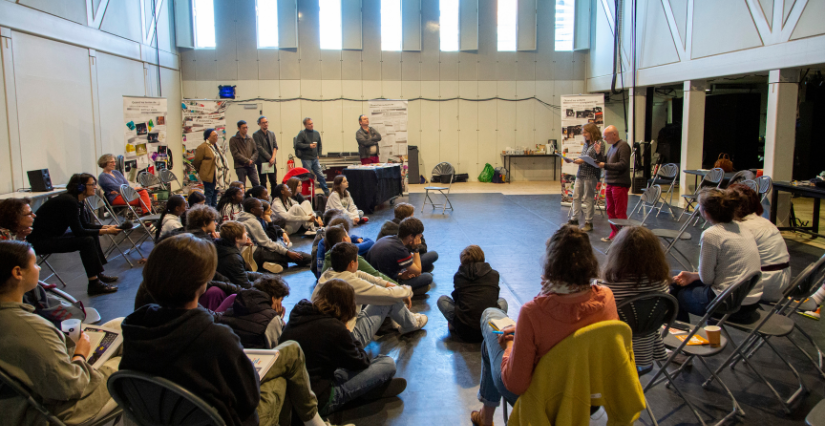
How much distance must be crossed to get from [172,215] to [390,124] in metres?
7.07

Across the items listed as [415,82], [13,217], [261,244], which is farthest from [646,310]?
[415,82]

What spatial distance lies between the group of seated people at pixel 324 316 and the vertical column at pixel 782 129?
5248 mm

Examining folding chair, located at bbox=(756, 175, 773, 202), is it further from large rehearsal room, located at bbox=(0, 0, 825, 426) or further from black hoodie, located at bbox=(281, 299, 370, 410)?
black hoodie, located at bbox=(281, 299, 370, 410)

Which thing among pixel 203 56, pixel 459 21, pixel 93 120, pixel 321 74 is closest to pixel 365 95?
pixel 321 74

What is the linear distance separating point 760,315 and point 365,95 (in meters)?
11.8

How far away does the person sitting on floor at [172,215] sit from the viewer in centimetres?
515

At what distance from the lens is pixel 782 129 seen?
24.8 ft

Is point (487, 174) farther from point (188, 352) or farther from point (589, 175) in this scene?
point (188, 352)

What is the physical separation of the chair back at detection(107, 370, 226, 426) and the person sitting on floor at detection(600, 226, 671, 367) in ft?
5.75

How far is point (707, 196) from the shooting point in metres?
3.17

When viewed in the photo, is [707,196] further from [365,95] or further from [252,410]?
[365,95]

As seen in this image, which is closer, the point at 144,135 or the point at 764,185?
the point at 764,185

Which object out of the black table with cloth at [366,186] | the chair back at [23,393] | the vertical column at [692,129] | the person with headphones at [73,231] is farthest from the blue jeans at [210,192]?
the vertical column at [692,129]

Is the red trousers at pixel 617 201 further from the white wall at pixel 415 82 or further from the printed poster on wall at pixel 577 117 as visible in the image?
the white wall at pixel 415 82
